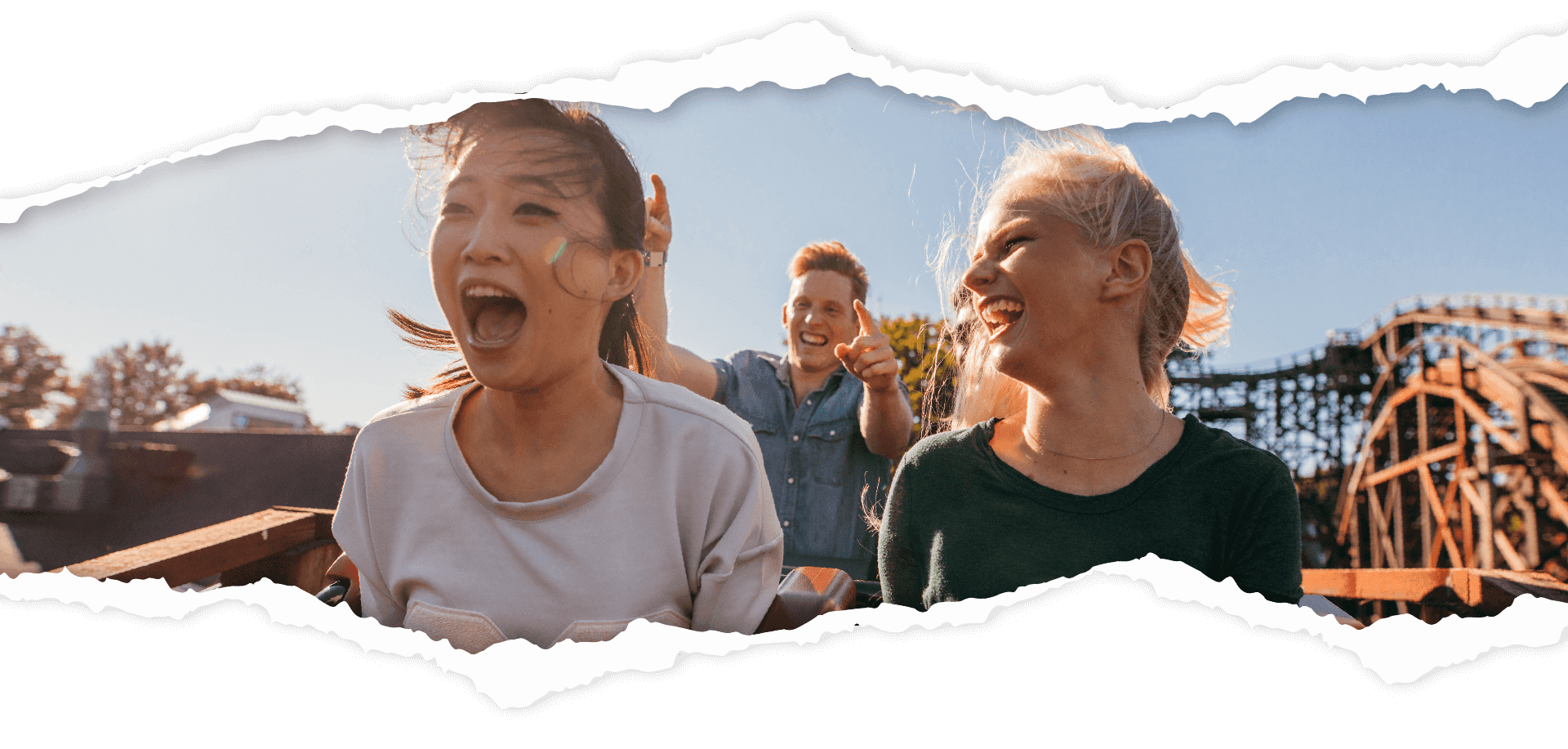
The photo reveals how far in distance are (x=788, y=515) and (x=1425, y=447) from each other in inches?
62.3

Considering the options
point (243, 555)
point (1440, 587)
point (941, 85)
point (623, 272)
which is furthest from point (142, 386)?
point (1440, 587)

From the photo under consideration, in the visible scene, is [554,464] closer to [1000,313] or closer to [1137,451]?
[1000,313]

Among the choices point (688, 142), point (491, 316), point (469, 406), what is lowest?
point (469, 406)

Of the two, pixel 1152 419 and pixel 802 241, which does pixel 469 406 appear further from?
pixel 1152 419

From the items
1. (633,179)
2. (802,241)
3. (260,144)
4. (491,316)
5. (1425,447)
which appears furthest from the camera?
(1425,447)

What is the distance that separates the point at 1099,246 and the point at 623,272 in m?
0.70

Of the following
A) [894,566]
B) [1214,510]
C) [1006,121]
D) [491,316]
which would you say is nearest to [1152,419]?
[1214,510]

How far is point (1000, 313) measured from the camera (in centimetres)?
132

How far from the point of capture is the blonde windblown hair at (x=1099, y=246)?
1312 mm

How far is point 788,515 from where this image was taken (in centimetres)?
152

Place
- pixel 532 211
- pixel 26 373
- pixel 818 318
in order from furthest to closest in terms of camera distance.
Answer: pixel 26 373 < pixel 818 318 < pixel 532 211

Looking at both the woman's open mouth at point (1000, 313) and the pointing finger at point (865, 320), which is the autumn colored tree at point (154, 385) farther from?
the woman's open mouth at point (1000, 313)

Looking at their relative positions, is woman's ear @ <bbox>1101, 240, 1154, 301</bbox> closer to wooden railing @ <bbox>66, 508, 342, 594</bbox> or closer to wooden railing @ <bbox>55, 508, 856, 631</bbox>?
wooden railing @ <bbox>55, 508, 856, 631</bbox>

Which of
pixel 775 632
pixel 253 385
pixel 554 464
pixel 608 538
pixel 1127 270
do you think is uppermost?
pixel 1127 270
